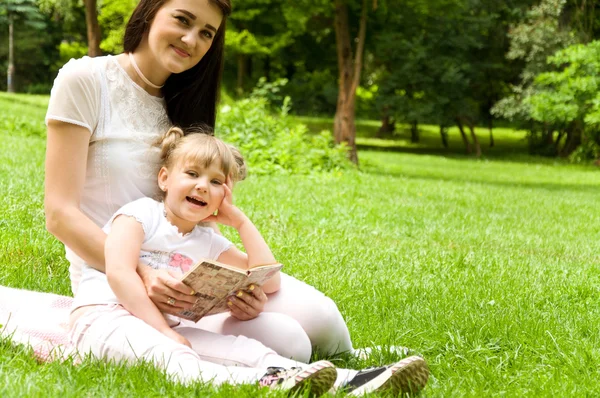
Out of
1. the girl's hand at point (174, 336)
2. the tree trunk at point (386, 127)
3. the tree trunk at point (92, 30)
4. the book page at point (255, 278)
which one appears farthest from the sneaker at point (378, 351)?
the tree trunk at point (386, 127)

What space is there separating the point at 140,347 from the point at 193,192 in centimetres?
66

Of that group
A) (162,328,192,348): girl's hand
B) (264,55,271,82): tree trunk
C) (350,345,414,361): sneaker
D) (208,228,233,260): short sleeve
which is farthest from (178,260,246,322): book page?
(264,55,271,82): tree trunk

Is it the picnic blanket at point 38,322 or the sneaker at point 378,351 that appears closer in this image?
the picnic blanket at point 38,322

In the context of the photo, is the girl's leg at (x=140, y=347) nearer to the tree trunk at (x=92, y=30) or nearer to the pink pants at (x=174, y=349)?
the pink pants at (x=174, y=349)

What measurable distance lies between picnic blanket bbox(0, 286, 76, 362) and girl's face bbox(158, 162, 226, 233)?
0.66 m

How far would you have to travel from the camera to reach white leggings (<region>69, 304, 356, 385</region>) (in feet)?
8.88

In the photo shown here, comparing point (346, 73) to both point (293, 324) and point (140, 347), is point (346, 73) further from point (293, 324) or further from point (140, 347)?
point (140, 347)

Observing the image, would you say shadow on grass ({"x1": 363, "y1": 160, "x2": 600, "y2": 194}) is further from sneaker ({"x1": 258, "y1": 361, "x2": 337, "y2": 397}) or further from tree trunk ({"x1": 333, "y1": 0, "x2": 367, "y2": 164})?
sneaker ({"x1": 258, "y1": 361, "x2": 337, "y2": 397})

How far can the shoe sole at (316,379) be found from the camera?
8.44 ft

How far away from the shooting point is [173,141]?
131 inches

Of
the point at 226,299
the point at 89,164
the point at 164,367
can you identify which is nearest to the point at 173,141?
the point at 89,164

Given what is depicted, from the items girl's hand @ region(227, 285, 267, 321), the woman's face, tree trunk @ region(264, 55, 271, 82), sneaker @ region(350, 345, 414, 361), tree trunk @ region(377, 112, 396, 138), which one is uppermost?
the woman's face

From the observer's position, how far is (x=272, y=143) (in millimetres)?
13875

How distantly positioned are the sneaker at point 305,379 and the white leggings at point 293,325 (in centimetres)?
41
